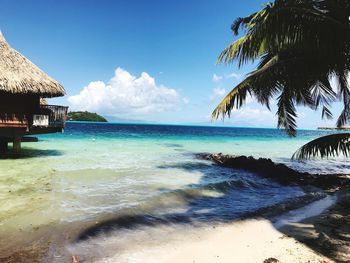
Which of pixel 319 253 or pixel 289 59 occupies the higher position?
pixel 289 59

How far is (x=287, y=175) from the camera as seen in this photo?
11484 millimetres

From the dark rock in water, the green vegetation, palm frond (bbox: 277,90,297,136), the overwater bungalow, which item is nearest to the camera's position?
palm frond (bbox: 277,90,297,136)

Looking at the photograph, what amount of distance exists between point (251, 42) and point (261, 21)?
1.31 ft

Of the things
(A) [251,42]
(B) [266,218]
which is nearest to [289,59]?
(A) [251,42]

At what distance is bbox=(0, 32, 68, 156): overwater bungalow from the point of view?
12.6 metres

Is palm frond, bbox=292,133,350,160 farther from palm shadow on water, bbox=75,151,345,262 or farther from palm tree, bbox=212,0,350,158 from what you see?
palm shadow on water, bbox=75,151,345,262

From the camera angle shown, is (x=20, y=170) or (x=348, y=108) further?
(x=20, y=170)

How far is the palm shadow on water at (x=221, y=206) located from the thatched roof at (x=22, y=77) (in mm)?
7944

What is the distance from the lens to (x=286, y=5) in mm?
5336

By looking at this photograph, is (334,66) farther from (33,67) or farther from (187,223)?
(33,67)

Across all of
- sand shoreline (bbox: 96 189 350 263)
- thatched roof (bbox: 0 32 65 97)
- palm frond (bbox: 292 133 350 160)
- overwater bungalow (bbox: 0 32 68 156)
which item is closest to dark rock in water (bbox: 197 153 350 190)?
palm frond (bbox: 292 133 350 160)

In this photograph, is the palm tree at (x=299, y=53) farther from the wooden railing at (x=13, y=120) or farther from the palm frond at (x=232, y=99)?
the wooden railing at (x=13, y=120)

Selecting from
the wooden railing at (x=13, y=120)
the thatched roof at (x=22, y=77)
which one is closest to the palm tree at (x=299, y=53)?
the thatched roof at (x=22, y=77)

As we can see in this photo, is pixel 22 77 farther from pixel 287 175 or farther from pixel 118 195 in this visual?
pixel 287 175
